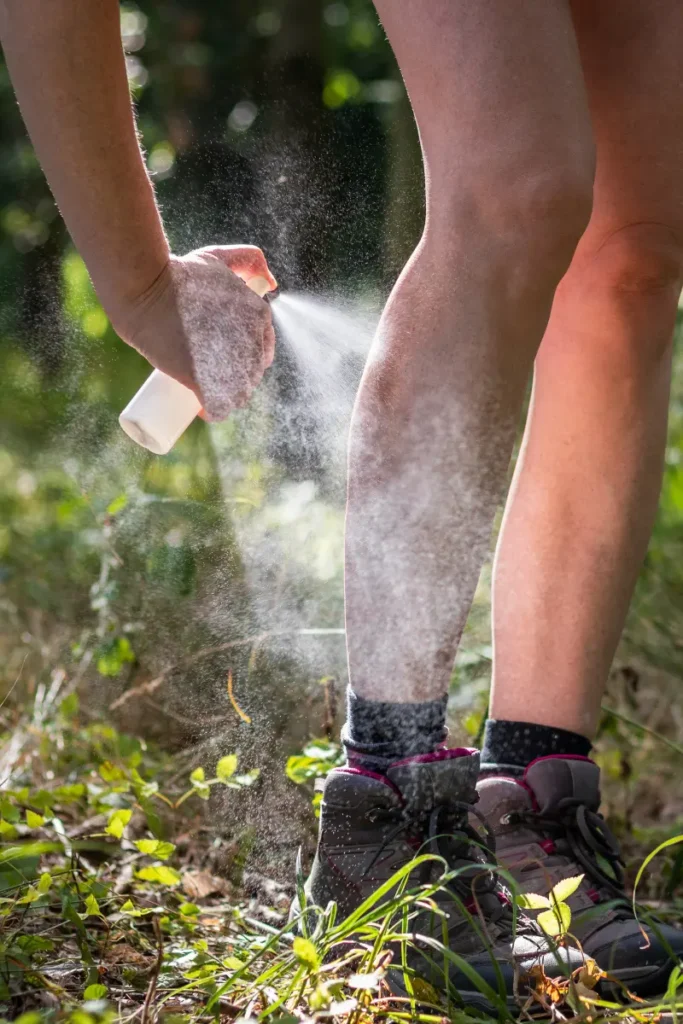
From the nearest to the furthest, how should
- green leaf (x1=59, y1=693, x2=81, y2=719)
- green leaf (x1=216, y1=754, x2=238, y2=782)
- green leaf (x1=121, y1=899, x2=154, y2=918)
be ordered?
green leaf (x1=121, y1=899, x2=154, y2=918), green leaf (x1=216, y1=754, x2=238, y2=782), green leaf (x1=59, y1=693, x2=81, y2=719)

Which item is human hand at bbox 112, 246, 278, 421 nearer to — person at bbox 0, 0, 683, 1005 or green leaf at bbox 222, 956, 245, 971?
person at bbox 0, 0, 683, 1005

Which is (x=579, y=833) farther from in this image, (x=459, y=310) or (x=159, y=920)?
(x=459, y=310)

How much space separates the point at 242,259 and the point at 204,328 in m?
0.17

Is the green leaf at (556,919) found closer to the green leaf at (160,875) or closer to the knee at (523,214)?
the green leaf at (160,875)

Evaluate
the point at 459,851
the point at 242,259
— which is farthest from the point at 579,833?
the point at 242,259

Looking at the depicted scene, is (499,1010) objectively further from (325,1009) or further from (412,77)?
(412,77)

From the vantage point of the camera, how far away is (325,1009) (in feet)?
2.91

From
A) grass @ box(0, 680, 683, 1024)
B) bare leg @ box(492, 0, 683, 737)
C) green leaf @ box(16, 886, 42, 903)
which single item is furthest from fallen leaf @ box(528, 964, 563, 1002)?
green leaf @ box(16, 886, 42, 903)

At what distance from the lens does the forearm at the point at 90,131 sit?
110cm

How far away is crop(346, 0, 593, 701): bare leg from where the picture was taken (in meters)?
1.06

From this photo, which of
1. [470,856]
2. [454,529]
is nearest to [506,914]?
[470,856]

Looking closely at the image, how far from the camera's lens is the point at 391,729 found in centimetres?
112

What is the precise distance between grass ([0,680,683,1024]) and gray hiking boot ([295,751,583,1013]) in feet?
0.09

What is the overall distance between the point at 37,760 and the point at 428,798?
0.83 meters
